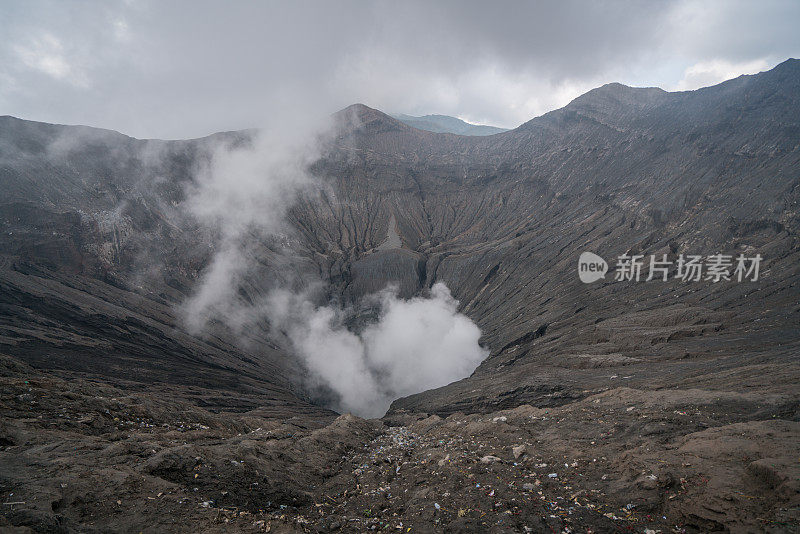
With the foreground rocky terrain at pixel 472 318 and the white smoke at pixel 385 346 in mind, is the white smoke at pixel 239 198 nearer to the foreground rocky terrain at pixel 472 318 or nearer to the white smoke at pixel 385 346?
the foreground rocky terrain at pixel 472 318

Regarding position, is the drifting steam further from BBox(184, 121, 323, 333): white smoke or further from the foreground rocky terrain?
the foreground rocky terrain

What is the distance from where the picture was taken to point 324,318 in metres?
80.7

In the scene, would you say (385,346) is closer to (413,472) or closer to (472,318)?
(472,318)

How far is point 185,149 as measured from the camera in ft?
316

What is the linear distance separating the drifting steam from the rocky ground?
4330 centimetres

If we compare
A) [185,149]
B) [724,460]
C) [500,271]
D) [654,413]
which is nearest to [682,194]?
[500,271]

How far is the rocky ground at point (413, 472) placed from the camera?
28.5 ft

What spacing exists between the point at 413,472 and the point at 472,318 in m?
59.1

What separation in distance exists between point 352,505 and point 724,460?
37.6ft

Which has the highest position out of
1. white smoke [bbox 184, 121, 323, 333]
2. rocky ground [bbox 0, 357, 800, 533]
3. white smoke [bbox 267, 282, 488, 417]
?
white smoke [bbox 184, 121, 323, 333]

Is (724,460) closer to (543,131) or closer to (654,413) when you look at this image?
(654,413)

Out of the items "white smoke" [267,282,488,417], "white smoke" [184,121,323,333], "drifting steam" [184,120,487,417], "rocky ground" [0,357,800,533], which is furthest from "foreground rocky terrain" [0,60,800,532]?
"white smoke" [267,282,488,417]

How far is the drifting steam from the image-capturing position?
63.3 meters

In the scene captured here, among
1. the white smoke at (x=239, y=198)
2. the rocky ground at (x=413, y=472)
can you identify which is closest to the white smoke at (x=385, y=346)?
the white smoke at (x=239, y=198)
